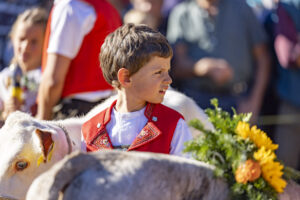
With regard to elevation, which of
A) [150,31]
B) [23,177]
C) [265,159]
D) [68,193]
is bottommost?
[23,177]

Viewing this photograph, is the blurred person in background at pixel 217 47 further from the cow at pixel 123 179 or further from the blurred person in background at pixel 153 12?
the cow at pixel 123 179

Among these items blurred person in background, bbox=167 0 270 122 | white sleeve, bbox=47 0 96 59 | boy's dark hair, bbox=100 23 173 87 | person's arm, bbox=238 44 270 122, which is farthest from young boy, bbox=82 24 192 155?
person's arm, bbox=238 44 270 122

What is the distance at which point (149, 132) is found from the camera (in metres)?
2.42

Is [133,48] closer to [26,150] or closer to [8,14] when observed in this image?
[26,150]

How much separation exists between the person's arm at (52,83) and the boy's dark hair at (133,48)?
109cm

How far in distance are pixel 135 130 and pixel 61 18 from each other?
1387mm

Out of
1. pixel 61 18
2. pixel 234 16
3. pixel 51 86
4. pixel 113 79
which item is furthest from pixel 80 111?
pixel 234 16

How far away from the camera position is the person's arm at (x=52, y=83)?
11.6 ft

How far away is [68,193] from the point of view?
1.80m

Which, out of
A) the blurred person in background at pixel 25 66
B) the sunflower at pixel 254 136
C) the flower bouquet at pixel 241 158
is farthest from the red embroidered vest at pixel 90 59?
the sunflower at pixel 254 136

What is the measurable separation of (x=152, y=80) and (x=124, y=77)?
131mm

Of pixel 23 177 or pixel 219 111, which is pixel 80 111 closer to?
pixel 23 177

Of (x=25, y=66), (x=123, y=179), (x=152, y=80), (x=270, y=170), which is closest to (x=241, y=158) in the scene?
(x=270, y=170)

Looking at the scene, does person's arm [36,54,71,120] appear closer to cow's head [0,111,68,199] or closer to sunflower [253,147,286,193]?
cow's head [0,111,68,199]
